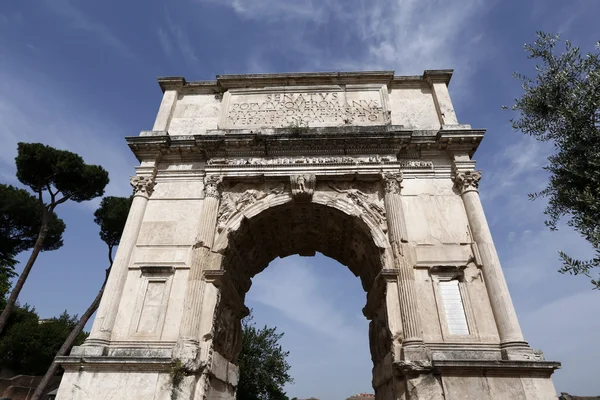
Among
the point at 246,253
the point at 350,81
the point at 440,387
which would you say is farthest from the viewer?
the point at 350,81

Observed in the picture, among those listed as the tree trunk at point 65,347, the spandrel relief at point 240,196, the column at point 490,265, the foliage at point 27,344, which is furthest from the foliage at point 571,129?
the foliage at point 27,344

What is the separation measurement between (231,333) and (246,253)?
6.82 feet

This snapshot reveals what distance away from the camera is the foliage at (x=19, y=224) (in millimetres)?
18453

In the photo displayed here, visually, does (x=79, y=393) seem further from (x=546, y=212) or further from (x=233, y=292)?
(x=546, y=212)

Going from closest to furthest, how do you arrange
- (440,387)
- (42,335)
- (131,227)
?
(440,387) → (131,227) → (42,335)

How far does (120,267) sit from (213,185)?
279 centimetres

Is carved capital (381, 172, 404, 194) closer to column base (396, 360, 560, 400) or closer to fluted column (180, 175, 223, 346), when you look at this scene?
column base (396, 360, 560, 400)

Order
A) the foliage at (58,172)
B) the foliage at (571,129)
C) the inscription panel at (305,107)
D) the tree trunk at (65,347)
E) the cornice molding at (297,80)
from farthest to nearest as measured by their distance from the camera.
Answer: the foliage at (58,172)
the tree trunk at (65,347)
the cornice molding at (297,80)
the inscription panel at (305,107)
the foliage at (571,129)

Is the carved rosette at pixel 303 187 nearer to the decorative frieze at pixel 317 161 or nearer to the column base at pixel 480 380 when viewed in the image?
the decorative frieze at pixel 317 161

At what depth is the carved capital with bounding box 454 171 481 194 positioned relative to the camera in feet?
28.7

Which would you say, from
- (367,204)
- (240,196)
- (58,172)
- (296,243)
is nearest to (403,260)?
(367,204)

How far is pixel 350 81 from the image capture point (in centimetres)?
1091

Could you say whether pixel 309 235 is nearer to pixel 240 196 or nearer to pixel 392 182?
pixel 240 196

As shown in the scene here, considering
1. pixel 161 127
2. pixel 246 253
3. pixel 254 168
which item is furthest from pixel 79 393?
pixel 161 127
